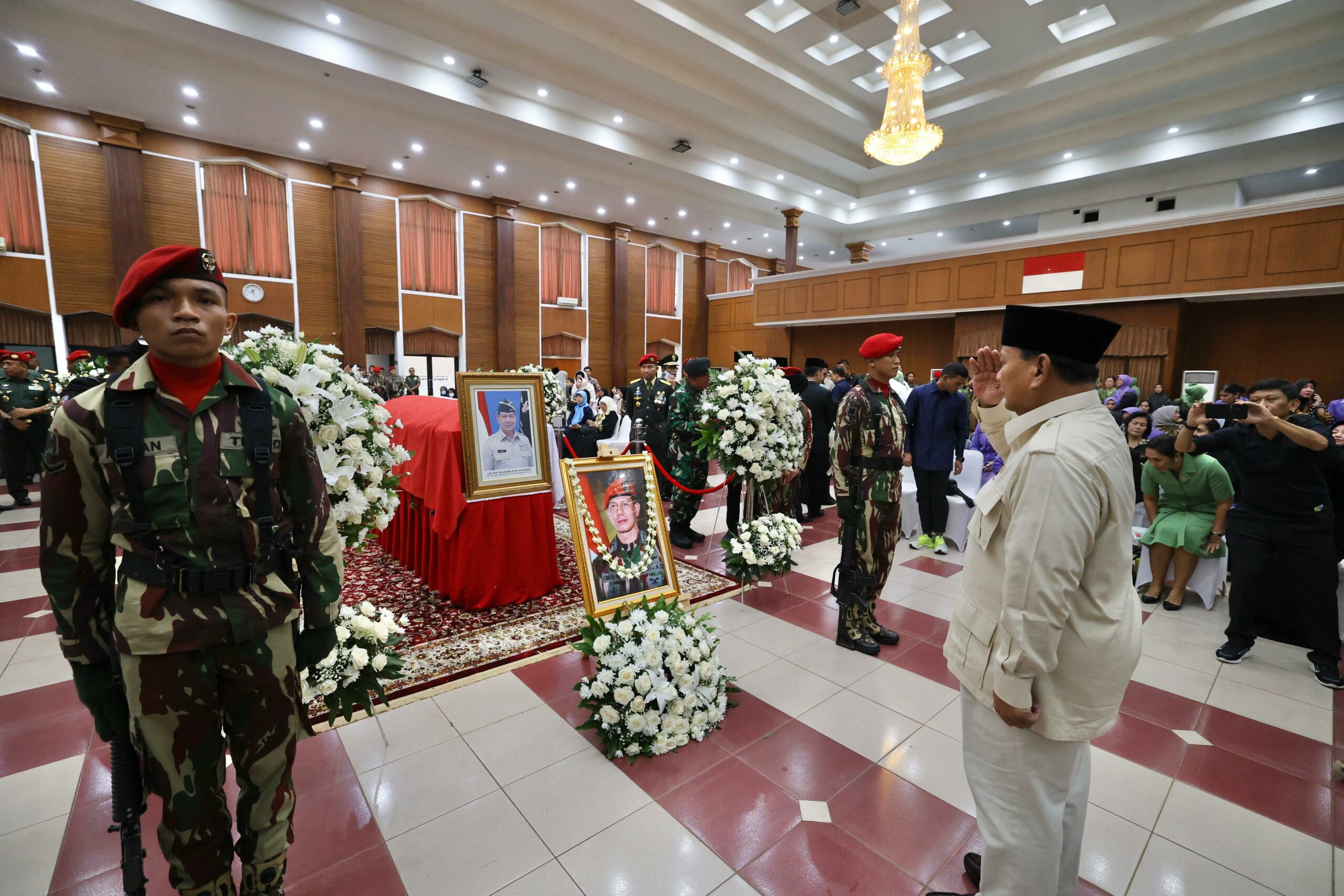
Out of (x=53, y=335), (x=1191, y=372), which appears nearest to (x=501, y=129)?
(x=53, y=335)

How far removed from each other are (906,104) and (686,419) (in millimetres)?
6726

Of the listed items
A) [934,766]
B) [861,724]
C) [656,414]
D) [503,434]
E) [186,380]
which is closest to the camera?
[186,380]

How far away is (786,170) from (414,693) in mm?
14345

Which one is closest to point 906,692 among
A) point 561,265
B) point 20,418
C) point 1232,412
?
point 1232,412

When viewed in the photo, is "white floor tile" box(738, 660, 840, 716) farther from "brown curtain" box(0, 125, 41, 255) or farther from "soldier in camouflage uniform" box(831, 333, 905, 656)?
"brown curtain" box(0, 125, 41, 255)

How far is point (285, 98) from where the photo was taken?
9117 millimetres

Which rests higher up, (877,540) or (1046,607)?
(1046,607)

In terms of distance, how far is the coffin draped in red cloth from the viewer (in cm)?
359

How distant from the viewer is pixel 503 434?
371 centimetres

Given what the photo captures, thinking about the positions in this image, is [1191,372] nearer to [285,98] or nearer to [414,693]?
[414,693]

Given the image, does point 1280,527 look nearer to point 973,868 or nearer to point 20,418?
point 973,868

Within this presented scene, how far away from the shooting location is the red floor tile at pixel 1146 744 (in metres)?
2.36

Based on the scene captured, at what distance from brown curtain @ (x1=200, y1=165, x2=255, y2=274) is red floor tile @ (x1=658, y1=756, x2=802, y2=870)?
43.3ft

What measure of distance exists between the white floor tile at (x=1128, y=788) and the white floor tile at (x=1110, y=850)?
0.18 ft
